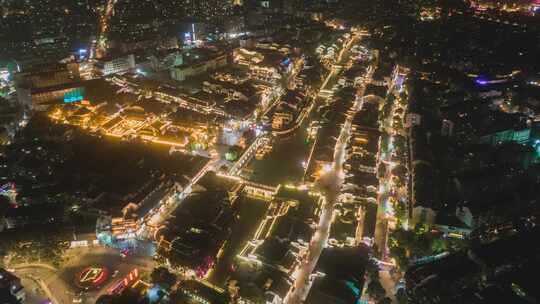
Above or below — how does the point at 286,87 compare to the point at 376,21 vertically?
below

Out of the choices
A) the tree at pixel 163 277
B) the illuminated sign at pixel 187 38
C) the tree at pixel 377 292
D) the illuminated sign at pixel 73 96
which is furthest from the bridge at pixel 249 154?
the illuminated sign at pixel 187 38

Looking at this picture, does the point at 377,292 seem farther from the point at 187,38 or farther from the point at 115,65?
the point at 187,38

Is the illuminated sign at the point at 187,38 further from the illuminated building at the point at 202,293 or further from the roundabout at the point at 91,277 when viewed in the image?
the illuminated building at the point at 202,293

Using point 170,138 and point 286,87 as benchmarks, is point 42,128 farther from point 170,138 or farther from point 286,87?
point 286,87

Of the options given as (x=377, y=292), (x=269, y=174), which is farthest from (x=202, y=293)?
(x=269, y=174)

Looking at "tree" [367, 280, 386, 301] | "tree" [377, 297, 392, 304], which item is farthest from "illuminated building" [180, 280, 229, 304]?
"tree" [377, 297, 392, 304]

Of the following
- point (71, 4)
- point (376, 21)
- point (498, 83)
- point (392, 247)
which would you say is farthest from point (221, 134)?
point (71, 4)

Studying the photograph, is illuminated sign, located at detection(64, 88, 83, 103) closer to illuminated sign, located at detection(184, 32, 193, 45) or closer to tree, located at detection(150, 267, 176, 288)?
illuminated sign, located at detection(184, 32, 193, 45)
